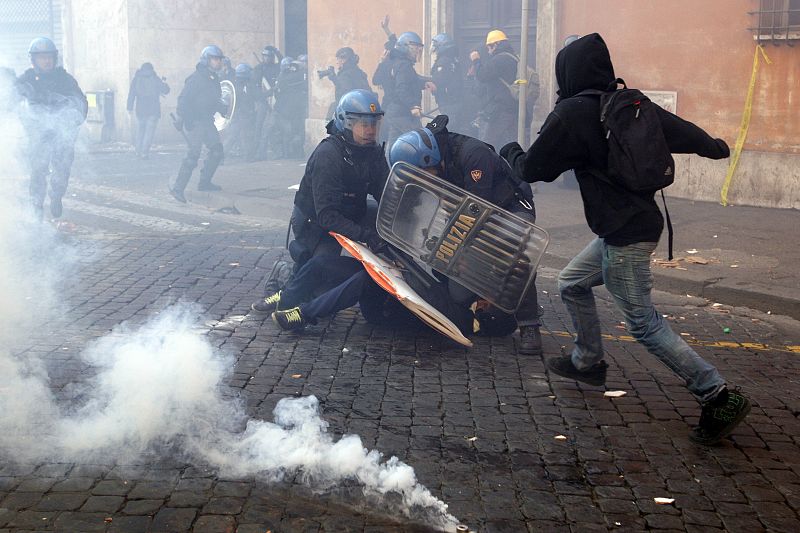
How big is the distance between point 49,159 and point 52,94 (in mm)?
710

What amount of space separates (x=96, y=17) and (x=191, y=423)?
19862 millimetres

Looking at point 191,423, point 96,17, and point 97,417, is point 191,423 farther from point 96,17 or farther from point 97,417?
point 96,17

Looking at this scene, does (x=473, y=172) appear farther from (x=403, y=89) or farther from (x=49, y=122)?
(x=403, y=89)

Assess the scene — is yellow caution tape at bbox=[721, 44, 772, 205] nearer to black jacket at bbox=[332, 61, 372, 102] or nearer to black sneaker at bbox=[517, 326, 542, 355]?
black jacket at bbox=[332, 61, 372, 102]

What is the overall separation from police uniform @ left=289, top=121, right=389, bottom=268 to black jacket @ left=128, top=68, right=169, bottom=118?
535 inches

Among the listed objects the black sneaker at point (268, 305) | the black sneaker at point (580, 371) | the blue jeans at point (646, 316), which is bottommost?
the black sneaker at point (268, 305)

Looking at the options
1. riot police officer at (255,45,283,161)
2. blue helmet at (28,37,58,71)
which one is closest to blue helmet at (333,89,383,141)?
blue helmet at (28,37,58,71)

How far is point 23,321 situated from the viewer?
5.84 meters

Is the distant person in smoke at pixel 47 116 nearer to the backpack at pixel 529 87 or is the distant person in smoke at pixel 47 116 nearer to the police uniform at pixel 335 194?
the police uniform at pixel 335 194

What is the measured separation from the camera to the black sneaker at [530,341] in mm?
5484

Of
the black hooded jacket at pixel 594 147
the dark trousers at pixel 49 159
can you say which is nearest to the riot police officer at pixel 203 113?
the dark trousers at pixel 49 159

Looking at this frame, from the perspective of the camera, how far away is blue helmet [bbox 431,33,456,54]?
46.6 ft

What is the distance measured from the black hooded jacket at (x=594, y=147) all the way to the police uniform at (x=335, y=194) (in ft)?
5.64

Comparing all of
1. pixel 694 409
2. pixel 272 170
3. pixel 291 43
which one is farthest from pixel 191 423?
pixel 291 43
